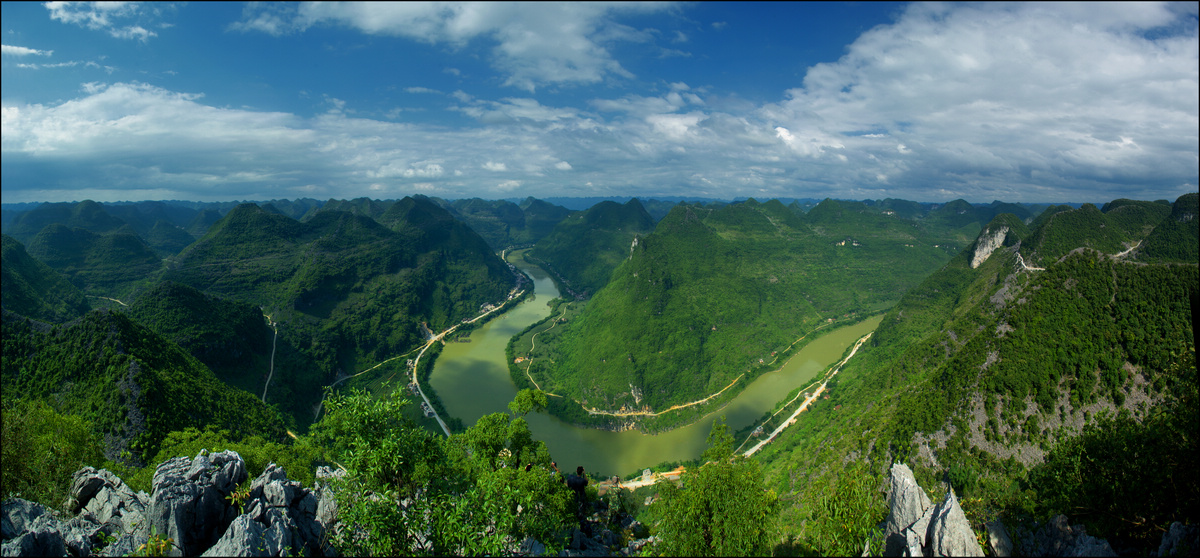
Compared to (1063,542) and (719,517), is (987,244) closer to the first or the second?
(1063,542)

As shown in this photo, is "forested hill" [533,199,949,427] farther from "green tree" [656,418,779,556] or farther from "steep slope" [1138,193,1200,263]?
"green tree" [656,418,779,556]

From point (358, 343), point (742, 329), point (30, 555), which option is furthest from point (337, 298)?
point (30, 555)

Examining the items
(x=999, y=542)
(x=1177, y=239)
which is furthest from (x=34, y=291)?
(x=1177, y=239)

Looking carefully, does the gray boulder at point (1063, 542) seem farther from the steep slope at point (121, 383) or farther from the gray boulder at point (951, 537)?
the steep slope at point (121, 383)

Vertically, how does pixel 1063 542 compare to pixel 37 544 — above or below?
below

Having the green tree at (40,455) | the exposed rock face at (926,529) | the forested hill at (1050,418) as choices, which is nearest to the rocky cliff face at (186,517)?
the green tree at (40,455)

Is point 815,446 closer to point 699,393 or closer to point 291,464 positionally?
point 699,393

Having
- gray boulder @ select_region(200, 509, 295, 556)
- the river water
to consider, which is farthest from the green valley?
gray boulder @ select_region(200, 509, 295, 556)
